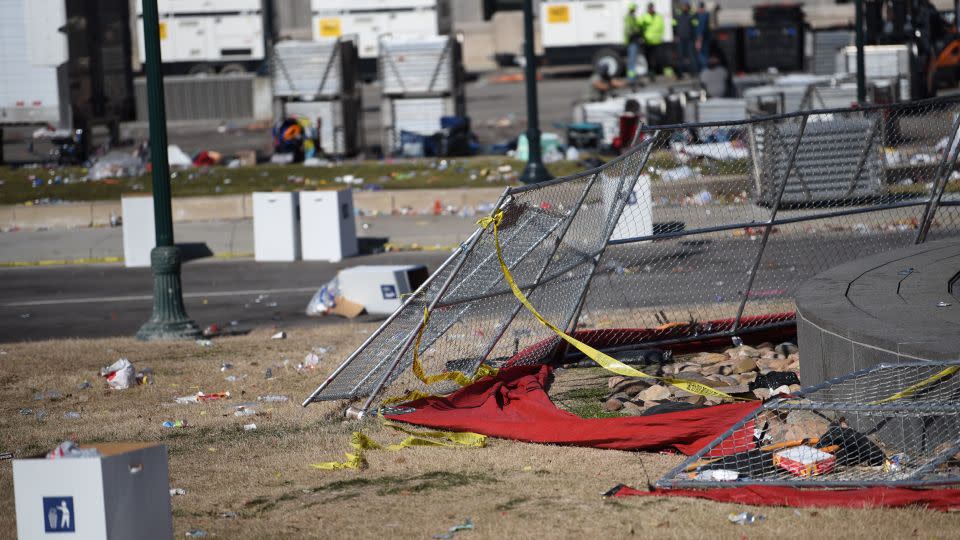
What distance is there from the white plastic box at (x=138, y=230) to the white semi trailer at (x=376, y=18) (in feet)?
52.0

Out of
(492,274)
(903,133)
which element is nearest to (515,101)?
(903,133)

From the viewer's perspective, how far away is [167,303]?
39.9 ft

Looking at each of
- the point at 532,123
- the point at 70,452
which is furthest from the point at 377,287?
the point at 70,452

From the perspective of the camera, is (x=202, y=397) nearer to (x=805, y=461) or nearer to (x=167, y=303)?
(x=167, y=303)

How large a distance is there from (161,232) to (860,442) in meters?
6.97

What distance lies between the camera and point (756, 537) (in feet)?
18.9

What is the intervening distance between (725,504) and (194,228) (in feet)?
47.2

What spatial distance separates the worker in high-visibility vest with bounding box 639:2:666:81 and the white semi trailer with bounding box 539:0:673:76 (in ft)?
1.28

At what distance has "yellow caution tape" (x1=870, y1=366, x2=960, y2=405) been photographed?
22.1 feet

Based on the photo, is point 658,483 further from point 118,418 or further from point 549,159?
point 549,159

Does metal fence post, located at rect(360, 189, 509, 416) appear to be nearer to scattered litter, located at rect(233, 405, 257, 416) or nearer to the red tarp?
the red tarp

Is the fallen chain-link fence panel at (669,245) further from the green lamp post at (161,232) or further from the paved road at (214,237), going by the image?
the paved road at (214,237)

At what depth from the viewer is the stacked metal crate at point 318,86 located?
25156mm

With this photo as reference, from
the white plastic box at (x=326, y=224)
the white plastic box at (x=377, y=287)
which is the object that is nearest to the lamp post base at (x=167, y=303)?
the white plastic box at (x=377, y=287)
